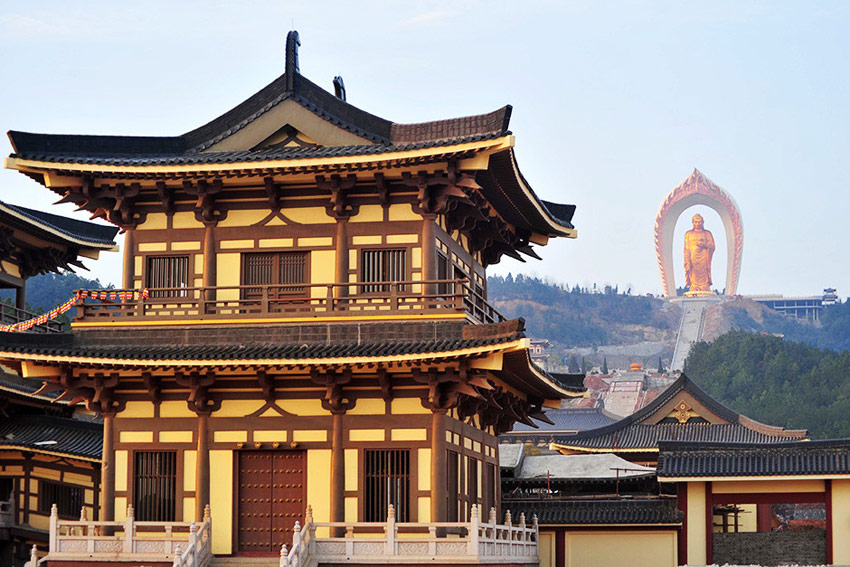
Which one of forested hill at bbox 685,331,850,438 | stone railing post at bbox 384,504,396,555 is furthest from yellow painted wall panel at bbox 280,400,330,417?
forested hill at bbox 685,331,850,438

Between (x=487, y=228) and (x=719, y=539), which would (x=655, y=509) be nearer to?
(x=719, y=539)

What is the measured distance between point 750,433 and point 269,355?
37637mm

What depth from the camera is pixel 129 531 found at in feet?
83.3

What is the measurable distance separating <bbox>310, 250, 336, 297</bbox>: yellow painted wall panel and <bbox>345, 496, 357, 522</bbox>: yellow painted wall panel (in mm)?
4564

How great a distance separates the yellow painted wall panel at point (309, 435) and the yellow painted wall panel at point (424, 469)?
6.72ft

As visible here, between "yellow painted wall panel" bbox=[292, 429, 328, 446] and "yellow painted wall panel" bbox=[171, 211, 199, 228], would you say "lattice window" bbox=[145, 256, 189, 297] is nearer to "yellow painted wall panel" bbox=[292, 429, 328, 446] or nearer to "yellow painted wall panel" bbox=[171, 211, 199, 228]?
"yellow painted wall panel" bbox=[171, 211, 199, 228]

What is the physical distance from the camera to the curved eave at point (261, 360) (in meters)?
24.2

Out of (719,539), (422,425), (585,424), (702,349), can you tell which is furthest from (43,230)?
(702,349)

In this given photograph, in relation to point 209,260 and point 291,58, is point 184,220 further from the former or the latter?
point 291,58

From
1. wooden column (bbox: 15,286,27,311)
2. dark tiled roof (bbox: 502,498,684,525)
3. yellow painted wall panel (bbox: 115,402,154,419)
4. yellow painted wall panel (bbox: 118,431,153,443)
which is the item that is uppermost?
wooden column (bbox: 15,286,27,311)

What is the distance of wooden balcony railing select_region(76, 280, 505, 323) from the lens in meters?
26.8

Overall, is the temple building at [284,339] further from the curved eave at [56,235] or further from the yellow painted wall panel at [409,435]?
the curved eave at [56,235]

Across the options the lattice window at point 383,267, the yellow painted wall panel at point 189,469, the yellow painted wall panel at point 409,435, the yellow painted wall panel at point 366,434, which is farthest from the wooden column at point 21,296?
the yellow painted wall panel at point 409,435

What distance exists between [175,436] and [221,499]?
1.67 meters
